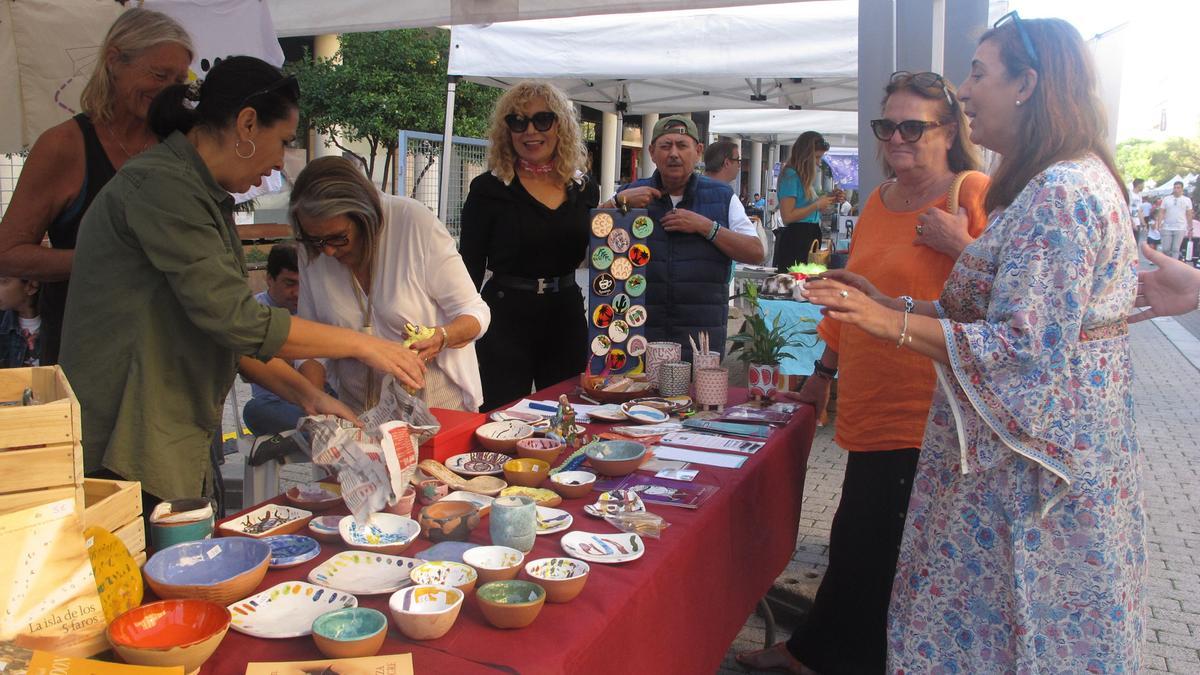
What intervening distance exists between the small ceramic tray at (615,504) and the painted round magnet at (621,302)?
50.0 inches

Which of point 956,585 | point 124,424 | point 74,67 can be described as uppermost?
point 74,67

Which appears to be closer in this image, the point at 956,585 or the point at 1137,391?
the point at 956,585

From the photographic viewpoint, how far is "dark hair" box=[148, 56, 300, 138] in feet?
5.52

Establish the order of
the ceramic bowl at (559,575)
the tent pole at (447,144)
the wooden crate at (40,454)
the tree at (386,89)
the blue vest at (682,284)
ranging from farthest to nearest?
the tree at (386,89), the tent pole at (447,144), the blue vest at (682,284), the ceramic bowl at (559,575), the wooden crate at (40,454)

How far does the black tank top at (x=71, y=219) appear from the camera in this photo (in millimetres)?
2309

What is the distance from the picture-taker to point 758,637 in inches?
117

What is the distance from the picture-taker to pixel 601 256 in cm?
304

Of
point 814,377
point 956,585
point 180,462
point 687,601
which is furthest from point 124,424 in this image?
point 814,377

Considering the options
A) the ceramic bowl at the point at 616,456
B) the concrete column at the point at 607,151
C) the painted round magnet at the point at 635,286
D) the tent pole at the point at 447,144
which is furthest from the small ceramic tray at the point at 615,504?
the concrete column at the point at 607,151

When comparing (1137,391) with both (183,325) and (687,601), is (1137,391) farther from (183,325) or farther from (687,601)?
(183,325)

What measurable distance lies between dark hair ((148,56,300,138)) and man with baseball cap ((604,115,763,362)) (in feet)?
5.41

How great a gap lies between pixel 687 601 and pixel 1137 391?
22.9 ft

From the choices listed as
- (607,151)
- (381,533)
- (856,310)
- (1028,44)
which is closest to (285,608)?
(381,533)

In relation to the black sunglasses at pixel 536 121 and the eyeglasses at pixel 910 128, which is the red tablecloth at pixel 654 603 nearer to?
the eyeglasses at pixel 910 128
